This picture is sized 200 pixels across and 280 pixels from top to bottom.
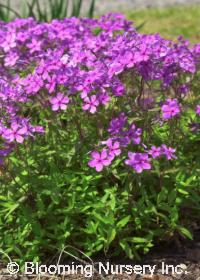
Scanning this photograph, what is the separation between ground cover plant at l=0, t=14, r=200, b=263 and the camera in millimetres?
3180

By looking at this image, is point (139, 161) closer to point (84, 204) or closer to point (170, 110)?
point (170, 110)

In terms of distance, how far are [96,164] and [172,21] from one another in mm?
7808

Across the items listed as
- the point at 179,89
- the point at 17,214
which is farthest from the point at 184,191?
the point at 17,214

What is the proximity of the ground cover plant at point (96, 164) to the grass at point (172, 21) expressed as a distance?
5.29 metres

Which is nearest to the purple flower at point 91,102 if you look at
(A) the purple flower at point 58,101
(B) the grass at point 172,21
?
(A) the purple flower at point 58,101

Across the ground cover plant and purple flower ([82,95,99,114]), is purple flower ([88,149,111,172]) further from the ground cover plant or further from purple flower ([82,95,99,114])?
purple flower ([82,95,99,114])

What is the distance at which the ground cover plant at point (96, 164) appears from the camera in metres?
3.18

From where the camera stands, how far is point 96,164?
2990 mm

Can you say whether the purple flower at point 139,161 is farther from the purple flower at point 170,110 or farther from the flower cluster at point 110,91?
the purple flower at point 170,110

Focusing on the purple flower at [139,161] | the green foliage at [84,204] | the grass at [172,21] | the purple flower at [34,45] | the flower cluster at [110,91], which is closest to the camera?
the purple flower at [139,161]

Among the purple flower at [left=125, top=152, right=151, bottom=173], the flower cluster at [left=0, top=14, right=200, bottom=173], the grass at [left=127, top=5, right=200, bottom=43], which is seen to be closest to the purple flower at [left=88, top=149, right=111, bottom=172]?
the flower cluster at [left=0, top=14, right=200, bottom=173]

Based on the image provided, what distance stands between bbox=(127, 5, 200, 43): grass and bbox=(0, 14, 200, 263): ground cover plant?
529cm

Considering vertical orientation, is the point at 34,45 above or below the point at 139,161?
above

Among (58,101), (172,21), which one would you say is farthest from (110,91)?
(172,21)
